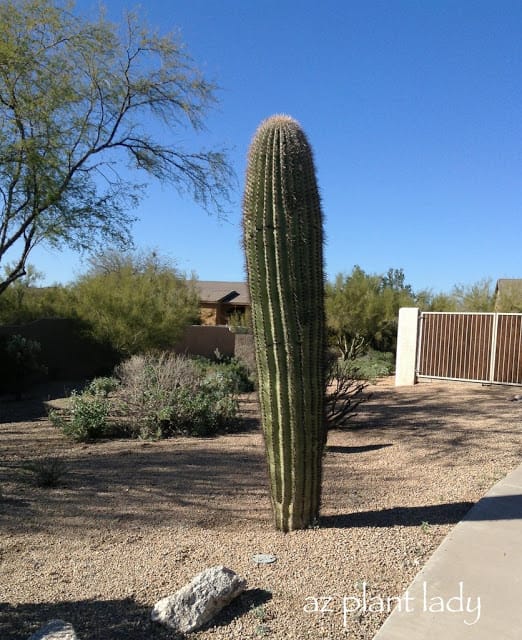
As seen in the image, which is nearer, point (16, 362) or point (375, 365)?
point (16, 362)

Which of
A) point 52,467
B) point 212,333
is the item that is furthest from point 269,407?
point 212,333

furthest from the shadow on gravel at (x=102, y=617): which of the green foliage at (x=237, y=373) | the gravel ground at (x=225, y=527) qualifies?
the green foliage at (x=237, y=373)

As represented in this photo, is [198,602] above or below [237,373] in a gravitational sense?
below

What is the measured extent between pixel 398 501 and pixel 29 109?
7.10 meters

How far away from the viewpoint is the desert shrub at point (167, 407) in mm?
9320

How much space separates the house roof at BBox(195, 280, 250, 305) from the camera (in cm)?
3839

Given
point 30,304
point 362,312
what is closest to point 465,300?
point 362,312

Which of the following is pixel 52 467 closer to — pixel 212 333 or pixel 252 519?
pixel 252 519

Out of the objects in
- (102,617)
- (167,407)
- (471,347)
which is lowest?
(102,617)

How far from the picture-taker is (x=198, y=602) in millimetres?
3324

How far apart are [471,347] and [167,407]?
9.17m

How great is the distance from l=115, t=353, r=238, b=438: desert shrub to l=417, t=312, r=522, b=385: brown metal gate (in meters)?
7.82

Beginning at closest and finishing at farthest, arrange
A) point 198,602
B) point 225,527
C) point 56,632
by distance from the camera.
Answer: point 56,632 → point 198,602 → point 225,527

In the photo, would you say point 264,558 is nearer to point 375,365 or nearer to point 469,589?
point 469,589
